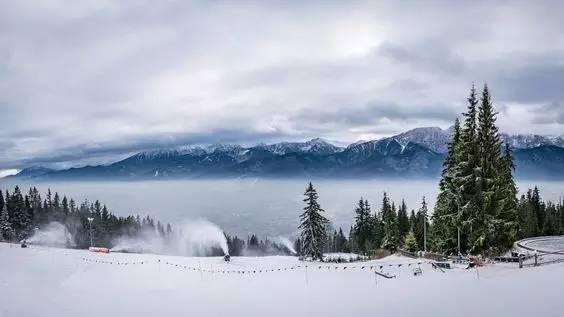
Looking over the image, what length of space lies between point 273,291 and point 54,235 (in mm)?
122358

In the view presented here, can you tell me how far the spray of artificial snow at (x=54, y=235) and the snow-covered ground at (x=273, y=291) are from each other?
3844 inches

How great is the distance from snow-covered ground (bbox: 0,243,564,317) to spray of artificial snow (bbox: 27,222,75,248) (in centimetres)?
9763

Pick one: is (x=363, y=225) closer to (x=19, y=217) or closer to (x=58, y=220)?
(x=19, y=217)

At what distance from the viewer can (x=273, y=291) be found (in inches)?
1094

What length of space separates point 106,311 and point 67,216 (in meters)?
127

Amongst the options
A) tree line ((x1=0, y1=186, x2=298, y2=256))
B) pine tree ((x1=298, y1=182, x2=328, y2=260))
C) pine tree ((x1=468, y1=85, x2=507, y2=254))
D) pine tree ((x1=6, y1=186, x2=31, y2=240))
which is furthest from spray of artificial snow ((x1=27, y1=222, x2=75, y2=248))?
pine tree ((x1=468, y1=85, x2=507, y2=254))

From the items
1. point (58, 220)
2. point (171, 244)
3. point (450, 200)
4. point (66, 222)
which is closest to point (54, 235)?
point (58, 220)

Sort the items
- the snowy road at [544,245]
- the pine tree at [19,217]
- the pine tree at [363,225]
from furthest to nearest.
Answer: the pine tree at [19,217]
the pine tree at [363,225]
the snowy road at [544,245]

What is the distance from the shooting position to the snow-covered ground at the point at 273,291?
20.3 m

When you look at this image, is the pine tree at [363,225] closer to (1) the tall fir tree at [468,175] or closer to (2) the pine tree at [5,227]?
(1) the tall fir tree at [468,175]

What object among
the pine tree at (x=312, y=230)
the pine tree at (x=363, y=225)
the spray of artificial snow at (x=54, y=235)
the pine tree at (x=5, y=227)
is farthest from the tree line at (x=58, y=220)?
the pine tree at (x=312, y=230)

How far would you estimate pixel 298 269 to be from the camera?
121ft

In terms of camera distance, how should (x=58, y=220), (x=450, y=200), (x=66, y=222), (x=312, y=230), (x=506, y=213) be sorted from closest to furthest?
(x=506, y=213)
(x=450, y=200)
(x=312, y=230)
(x=58, y=220)
(x=66, y=222)

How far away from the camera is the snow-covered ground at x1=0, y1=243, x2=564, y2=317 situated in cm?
2031
